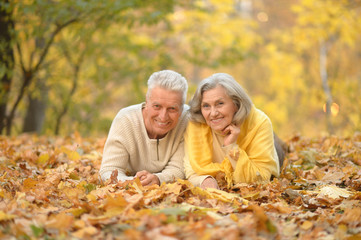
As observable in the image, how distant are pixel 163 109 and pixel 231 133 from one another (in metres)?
0.67

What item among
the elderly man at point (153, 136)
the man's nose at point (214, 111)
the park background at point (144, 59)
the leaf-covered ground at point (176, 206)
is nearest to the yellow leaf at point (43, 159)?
the leaf-covered ground at point (176, 206)

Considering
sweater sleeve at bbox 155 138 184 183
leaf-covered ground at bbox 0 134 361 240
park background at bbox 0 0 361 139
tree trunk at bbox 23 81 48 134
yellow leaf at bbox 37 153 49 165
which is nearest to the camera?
leaf-covered ground at bbox 0 134 361 240

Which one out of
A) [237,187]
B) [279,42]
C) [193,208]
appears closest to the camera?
[193,208]

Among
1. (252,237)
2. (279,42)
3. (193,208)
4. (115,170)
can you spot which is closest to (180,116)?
(115,170)

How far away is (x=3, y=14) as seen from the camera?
639 centimetres

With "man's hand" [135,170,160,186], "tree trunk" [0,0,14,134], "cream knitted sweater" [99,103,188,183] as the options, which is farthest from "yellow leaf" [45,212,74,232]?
"tree trunk" [0,0,14,134]

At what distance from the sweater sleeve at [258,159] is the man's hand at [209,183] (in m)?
0.21

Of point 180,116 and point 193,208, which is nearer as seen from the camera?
point 193,208

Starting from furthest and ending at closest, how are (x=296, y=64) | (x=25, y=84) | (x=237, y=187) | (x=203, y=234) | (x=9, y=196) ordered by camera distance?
1. (x=296, y=64)
2. (x=25, y=84)
3. (x=237, y=187)
4. (x=9, y=196)
5. (x=203, y=234)

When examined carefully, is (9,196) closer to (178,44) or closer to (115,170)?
(115,170)

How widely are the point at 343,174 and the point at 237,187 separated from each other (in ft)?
3.44

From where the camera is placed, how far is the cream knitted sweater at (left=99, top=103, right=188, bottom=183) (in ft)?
12.0

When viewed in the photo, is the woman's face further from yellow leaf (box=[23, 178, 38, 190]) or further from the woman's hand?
yellow leaf (box=[23, 178, 38, 190])

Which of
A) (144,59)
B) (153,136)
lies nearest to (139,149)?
(153,136)
